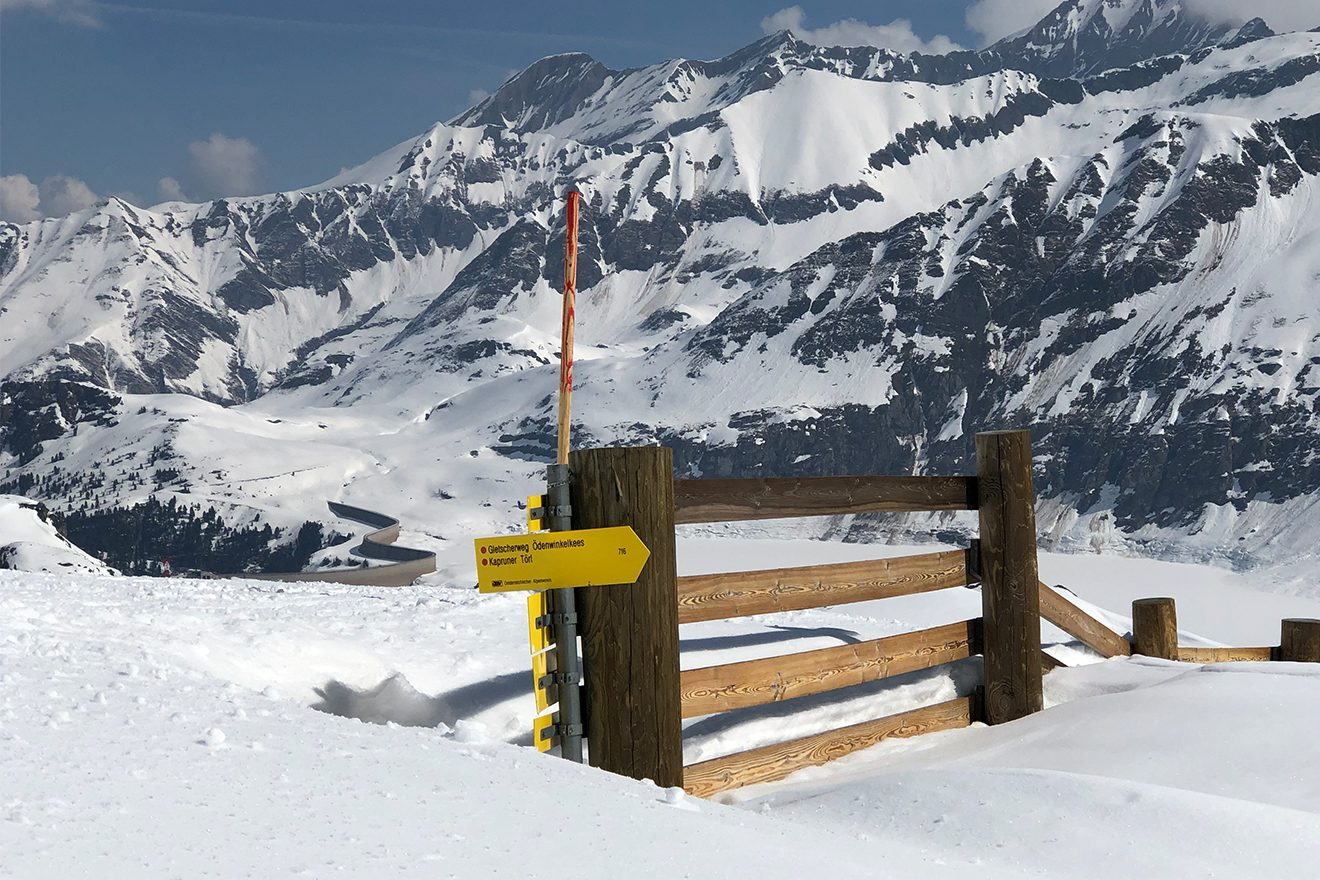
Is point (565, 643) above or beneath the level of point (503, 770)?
above

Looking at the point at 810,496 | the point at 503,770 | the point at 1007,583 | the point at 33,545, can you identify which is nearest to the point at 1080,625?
the point at 1007,583

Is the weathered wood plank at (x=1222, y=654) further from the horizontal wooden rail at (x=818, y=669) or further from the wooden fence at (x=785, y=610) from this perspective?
the horizontal wooden rail at (x=818, y=669)

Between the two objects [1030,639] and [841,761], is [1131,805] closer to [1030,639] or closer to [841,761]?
[841,761]

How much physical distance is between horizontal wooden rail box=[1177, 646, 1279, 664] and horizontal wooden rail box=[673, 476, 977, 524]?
3.10m

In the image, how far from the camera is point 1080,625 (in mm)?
8297

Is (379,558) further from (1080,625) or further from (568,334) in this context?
(568,334)

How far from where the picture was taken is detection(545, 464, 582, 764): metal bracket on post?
5.23 metres

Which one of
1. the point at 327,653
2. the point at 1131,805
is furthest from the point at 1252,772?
the point at 327,653

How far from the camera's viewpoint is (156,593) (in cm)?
1016

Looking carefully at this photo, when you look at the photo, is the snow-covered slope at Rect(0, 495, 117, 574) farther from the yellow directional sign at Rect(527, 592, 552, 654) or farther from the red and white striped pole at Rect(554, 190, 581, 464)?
the yellow directional sign at Rect(527, 592, 552, 654)

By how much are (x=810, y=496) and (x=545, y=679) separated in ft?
5.54

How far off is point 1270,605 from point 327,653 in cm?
7370

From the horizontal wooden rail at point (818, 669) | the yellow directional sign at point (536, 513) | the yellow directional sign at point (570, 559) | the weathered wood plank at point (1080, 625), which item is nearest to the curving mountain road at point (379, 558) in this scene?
the weathered wood plank at point (1080, 625)

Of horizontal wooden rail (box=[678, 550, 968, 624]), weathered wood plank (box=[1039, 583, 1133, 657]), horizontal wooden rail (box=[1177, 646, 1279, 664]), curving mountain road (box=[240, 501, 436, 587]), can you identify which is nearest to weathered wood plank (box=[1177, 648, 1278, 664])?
horizontal wooden rail (box=[1177, 646, 1279, 664])
